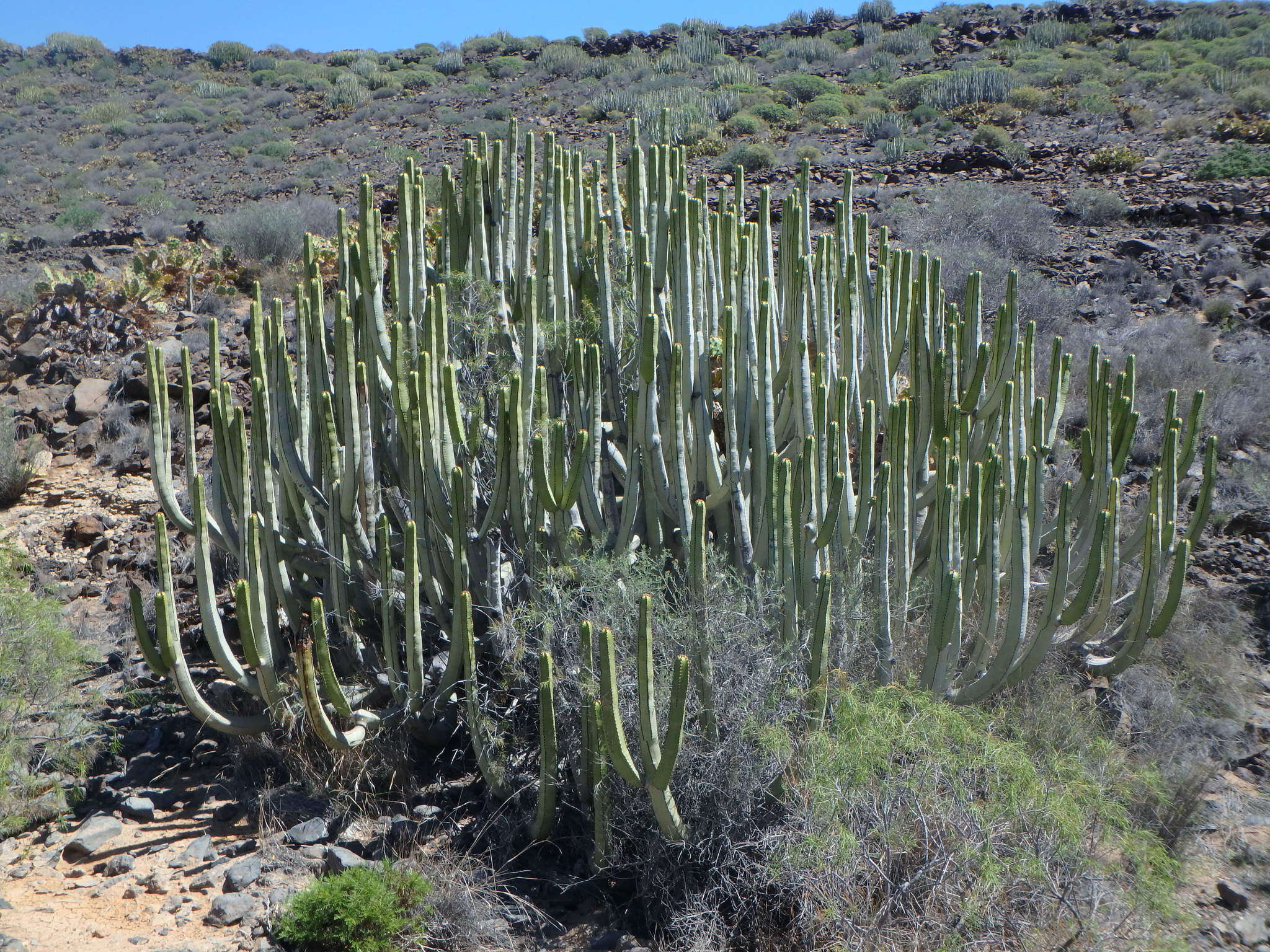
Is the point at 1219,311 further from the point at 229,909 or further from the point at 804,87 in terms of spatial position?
the point at 804,87

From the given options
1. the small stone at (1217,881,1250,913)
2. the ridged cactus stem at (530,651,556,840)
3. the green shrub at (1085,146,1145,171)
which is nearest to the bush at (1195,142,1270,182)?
the green shrub at (1085,146,1145,171)

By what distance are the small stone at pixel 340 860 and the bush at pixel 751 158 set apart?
15.4 meters

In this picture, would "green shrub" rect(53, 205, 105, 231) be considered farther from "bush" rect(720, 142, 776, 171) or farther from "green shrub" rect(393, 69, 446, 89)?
"green shrub" rect(393, 69, 446, 89)

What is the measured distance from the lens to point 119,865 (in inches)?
167

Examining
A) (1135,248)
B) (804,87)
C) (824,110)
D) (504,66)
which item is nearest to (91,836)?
(1135,248)

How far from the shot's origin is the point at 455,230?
616 centimetres

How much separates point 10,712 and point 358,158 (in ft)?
59.0

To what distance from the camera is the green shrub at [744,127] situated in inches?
815

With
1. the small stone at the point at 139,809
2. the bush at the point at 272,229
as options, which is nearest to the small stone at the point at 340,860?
the small stone at the point at 139,809

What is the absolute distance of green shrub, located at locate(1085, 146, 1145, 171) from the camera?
16109 mm

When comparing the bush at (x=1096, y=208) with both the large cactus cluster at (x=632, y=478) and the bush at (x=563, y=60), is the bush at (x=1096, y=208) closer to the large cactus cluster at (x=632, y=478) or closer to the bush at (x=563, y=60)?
the large cactus cluster at (x=632, y=478)

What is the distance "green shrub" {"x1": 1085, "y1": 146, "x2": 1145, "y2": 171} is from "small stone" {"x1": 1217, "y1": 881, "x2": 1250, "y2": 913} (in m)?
14.6

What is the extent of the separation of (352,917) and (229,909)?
61cm

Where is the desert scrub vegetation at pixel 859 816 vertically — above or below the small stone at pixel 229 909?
above
